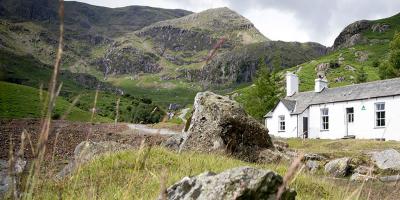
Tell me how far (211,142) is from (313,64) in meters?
149

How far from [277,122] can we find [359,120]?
44.2 feet

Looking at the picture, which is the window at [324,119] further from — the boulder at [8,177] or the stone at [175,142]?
the boulder at [8,177]

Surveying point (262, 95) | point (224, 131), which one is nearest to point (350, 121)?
point (262, 95)

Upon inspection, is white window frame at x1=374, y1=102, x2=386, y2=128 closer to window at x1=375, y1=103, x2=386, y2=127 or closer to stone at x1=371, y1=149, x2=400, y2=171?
window at x1=375, y1=103, x2=386, y2=127

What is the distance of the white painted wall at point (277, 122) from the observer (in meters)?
55.9

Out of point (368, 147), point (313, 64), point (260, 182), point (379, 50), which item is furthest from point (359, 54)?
point (260, 182)

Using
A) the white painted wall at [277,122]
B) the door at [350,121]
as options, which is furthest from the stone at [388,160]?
the white painted wall at [277,122]

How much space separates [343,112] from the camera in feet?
162

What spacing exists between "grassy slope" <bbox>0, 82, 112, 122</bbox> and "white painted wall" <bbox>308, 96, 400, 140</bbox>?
110 ft

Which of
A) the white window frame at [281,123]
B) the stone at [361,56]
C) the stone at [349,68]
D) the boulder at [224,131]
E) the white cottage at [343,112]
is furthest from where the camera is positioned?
the stone at [361,56]

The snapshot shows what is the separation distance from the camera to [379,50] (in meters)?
159

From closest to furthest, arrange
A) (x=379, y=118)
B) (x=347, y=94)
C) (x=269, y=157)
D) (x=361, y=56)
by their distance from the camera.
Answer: (x=269, y=157) → (x=379, y=118) → (x=347, y=94) → (x=361, y=56)

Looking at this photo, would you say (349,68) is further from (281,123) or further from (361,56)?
(281,123)

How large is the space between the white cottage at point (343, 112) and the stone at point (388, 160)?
15.9m
